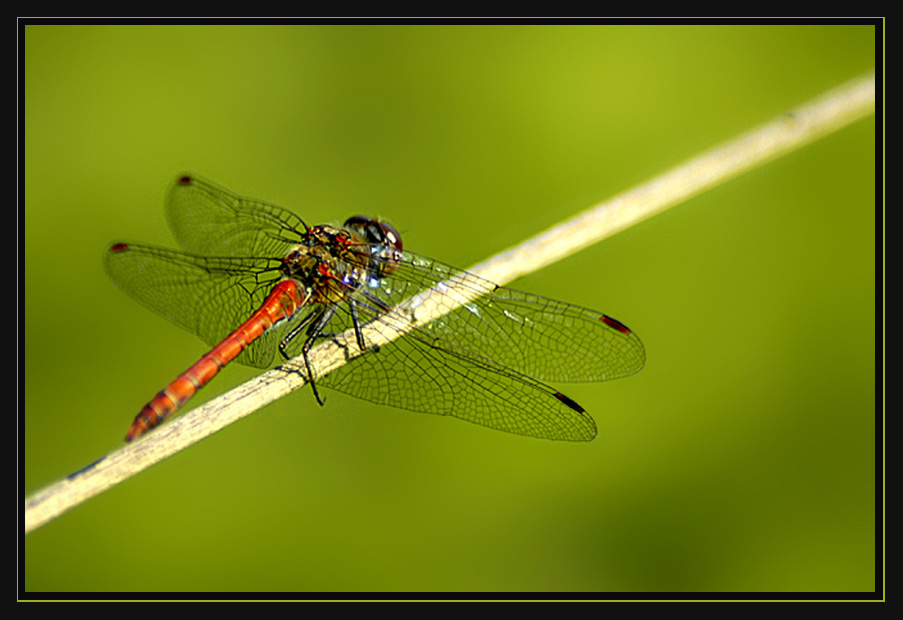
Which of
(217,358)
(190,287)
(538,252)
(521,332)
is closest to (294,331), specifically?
(217,358)

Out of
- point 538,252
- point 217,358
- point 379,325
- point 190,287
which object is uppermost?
point 538,252

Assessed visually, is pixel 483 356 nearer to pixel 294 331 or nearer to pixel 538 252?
pixel 538 252

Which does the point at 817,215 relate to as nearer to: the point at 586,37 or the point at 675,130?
the point at 675,130

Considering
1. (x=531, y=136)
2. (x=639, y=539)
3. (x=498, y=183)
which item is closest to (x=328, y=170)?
(x=498, y=183)

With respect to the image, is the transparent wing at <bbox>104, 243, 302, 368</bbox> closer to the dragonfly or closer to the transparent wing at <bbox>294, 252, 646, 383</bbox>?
the dragonfly

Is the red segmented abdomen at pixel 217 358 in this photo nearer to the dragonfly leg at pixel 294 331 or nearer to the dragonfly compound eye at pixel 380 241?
the dragonfly leg at pixel 294 331

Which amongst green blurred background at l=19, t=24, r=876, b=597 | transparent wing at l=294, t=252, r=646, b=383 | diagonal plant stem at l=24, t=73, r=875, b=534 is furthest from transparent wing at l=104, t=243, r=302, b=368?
transparent wing at l=294, t=252, r=646, b=383
